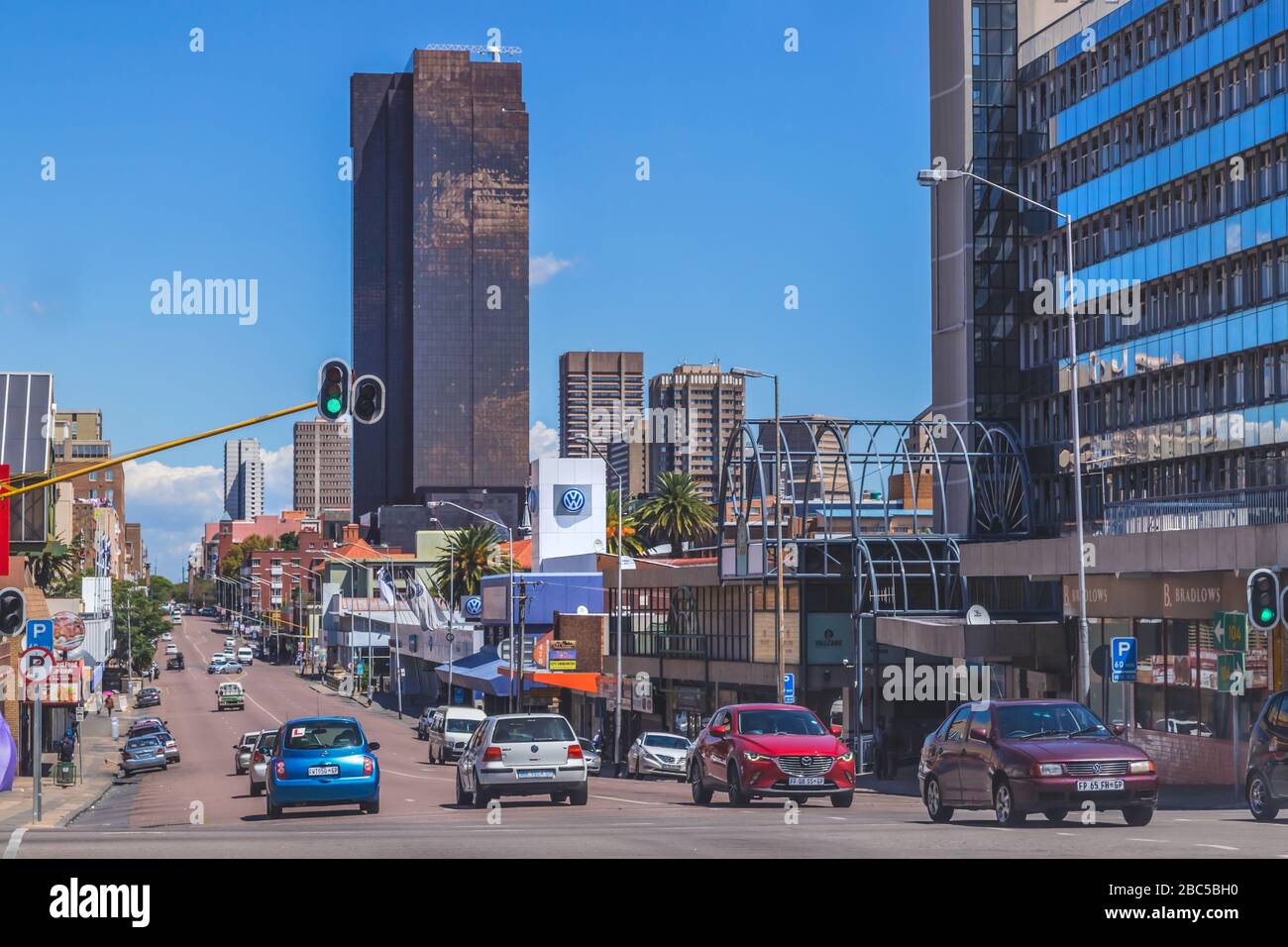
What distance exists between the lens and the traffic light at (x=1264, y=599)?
88.3 feet

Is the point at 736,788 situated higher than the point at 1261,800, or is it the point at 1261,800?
the point at 1261,800

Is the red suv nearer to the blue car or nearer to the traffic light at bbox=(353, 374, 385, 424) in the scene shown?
the blue car

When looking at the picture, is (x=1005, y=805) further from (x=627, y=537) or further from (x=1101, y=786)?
(x=627, y=537)

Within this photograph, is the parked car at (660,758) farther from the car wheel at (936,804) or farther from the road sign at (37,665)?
the car wheel at (936,804)

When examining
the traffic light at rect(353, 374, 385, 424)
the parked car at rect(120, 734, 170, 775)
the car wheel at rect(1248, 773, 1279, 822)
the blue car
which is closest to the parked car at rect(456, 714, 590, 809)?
the blue car

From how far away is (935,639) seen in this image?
4788 cm

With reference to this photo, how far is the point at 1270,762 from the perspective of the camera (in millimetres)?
22531

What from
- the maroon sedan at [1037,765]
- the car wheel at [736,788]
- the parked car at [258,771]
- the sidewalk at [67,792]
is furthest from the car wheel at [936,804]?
the parked car at [258,771]

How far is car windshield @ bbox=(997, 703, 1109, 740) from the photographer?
22438 millimetres

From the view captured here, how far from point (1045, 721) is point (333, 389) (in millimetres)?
10449

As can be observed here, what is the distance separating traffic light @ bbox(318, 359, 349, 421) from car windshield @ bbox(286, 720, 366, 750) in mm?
5588

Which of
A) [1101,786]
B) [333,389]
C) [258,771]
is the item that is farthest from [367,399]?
[258,771]

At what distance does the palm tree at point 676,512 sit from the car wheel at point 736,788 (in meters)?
85.8
